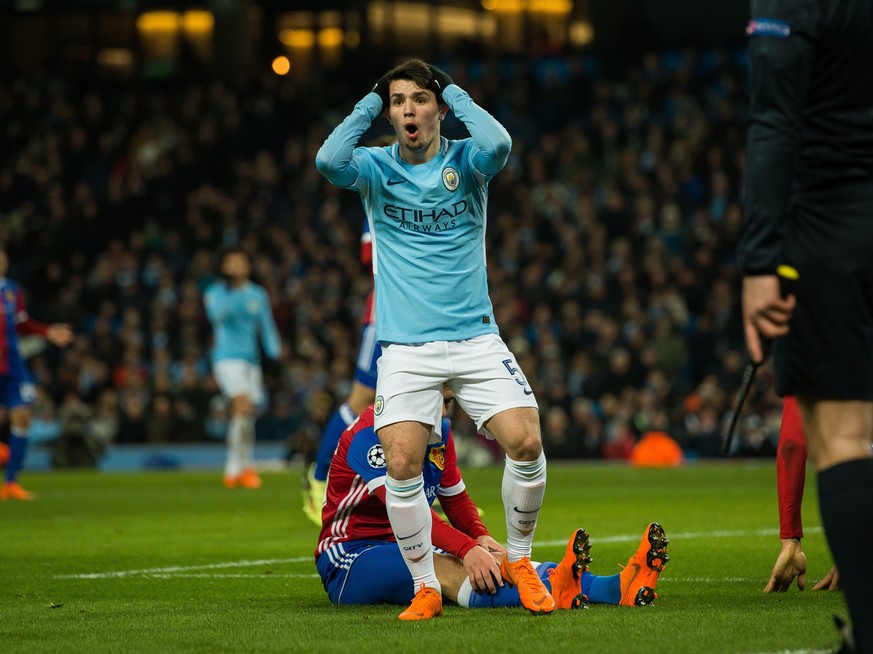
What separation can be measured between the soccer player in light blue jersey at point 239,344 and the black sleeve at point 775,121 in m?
12.0

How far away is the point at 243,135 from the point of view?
28.3 meters

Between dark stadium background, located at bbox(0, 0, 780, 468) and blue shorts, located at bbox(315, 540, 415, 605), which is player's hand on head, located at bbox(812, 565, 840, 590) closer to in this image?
blue shorts, located at bbox(315, 540, 415, 605)

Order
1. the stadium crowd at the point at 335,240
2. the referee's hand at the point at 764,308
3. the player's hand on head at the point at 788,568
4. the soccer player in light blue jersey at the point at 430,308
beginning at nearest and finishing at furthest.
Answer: the referee's hand at the point at 764,308 < the soccer player in light blue jersey at the point at 430,308 < the player's hand on head at the point at 788,568 < the stadium crowd at the point at 335,240

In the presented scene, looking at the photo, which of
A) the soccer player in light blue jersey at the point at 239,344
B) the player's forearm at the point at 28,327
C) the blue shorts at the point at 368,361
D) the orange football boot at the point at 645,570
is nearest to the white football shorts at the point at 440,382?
the orange football boot at the point at 645,570

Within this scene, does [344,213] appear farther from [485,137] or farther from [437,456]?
[485,137]

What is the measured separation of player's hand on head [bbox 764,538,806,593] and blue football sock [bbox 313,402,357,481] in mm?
3653

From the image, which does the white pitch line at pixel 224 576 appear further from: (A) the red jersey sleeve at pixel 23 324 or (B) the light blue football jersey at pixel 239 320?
(B) the light blue football jersey at pixel 239 320

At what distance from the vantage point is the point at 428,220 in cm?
573

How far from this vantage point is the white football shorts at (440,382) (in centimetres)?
548

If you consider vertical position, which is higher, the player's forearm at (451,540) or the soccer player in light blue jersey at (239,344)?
the player's forearm at (451,540)

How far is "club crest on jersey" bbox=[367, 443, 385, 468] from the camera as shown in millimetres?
5816

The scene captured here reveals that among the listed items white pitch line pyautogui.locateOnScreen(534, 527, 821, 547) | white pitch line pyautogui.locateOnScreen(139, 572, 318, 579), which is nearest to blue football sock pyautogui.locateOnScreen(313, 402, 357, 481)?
white pitch line pyautogui.locateOnScreen(534, 527, 821, 547)

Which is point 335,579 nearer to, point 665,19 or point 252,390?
point 252,390

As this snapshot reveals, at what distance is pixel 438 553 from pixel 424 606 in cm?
51
